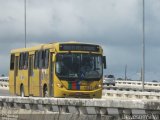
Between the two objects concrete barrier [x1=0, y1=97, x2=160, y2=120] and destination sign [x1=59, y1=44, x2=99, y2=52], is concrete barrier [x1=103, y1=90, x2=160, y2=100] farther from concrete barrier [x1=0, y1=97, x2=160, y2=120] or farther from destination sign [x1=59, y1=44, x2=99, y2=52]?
concrete barrier [x1=0, y1=97, x2=160, y2=120]

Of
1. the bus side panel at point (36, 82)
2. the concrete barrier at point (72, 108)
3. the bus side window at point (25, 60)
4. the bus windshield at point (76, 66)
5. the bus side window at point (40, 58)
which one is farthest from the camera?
the bus side window at point (25, 60)

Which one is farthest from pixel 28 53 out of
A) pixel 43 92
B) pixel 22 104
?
pixel 22 104

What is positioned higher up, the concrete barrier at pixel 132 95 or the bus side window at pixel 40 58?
the bus side window at pixel 40 58

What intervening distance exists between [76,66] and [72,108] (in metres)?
12.8

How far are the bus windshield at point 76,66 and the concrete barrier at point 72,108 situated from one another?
757 centimetres

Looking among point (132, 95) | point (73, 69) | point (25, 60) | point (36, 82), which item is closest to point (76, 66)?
point (73, 69)

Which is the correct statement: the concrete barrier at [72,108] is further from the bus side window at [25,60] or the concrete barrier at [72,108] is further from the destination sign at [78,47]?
the bus side window at [25,60]

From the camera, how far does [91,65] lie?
29.3 metres

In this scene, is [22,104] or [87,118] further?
[22,104]

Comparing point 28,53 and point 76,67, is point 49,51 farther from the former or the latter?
point 28,53

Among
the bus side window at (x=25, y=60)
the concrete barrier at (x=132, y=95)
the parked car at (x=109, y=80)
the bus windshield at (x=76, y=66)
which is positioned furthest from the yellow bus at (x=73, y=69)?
the parked car at (x=109, y=80)

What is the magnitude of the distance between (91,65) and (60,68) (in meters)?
1.48

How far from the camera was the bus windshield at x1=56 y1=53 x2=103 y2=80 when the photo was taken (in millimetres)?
29047

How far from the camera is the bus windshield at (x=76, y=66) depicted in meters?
29.0
